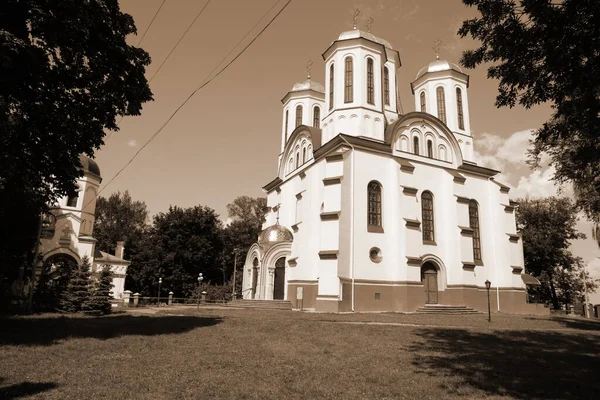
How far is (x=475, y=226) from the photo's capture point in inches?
1160

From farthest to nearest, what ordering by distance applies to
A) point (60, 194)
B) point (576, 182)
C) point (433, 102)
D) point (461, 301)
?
point (433, 102) → point (461, 301) → point (576, 182) → point (60, 194)

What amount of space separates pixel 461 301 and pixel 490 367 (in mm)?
19385

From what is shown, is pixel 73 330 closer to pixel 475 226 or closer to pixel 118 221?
pixel 475 226

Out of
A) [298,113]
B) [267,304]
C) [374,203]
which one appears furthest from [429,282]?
[298,113]

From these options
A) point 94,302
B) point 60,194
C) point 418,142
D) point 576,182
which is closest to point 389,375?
point 60,194

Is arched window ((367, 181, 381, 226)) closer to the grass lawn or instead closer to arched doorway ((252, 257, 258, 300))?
arched doorway ((252, 257, 258, 300))

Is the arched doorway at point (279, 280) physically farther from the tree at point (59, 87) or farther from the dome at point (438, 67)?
the dome at point (438, 67)

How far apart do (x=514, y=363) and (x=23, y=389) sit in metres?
9.18

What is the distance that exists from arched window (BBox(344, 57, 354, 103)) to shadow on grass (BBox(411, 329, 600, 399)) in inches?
725

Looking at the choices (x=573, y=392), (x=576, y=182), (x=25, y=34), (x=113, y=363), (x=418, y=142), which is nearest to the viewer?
(x=573, y=392)

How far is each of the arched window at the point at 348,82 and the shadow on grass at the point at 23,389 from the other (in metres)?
24.8

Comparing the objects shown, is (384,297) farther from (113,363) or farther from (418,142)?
(113,363)

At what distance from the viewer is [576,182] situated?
1773 centimetres

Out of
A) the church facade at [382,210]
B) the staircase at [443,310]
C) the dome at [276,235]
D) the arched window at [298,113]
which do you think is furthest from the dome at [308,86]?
the staircase at [443,310]
